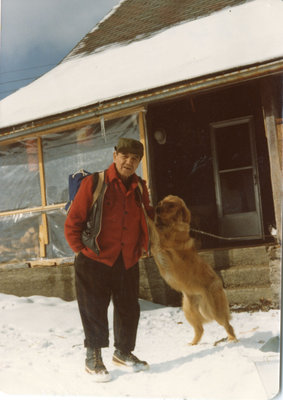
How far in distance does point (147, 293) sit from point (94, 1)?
9.82ft

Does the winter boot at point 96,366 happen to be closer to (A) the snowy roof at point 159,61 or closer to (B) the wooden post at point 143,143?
(B) the wooden post at point 143,143

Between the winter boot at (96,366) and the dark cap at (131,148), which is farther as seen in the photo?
the dark cap at (131,148)

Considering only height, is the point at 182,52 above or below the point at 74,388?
above

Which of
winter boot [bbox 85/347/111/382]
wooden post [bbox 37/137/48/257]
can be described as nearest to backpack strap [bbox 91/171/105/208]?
winter boot [bbox 85/347/111/382]

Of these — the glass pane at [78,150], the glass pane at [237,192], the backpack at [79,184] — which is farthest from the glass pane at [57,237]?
the glass pane at [237,192]

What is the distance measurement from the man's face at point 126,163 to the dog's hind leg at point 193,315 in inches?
46.3

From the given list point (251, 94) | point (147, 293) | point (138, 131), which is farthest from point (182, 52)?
point (147, 293)

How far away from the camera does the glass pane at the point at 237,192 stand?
5.80 metres

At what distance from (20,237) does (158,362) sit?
A: 3275 mm

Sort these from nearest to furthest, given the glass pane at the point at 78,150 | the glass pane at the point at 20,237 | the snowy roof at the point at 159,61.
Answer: the snowy roof at the point at 159,61 → the glass pane at the point at 78,150 → the glass pane at the point at 20,237

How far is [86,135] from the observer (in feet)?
18.5

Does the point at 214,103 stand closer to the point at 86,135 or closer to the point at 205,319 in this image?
the point at 86,135

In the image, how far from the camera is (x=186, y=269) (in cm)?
372

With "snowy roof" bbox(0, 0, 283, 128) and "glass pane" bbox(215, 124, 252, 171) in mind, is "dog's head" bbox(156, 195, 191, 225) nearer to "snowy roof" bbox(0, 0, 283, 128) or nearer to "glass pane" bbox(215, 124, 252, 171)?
"snowy roof" bbox(0, 0, 283, 128)
